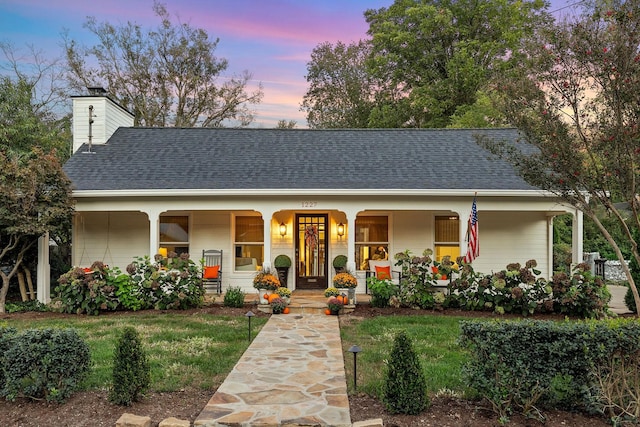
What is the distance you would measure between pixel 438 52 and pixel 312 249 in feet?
55.4

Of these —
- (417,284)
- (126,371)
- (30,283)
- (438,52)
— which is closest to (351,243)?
(417,284)

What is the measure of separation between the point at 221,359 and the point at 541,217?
909 cm

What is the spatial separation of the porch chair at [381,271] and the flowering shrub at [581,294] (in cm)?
340

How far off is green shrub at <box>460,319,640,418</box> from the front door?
25.0 ft

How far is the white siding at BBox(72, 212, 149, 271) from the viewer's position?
1134 cm

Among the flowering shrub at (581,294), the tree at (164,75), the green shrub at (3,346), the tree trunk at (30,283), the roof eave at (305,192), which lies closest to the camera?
the green shrub at (3,346)

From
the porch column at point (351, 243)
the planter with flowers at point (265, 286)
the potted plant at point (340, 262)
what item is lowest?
the planter with flowers at point (265, 286)

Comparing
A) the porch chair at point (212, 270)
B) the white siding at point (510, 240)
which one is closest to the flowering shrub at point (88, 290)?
the porch chair at point (212, 270)

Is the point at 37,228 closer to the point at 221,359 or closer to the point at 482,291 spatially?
the point at 221,359

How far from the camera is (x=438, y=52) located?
24.1 metres

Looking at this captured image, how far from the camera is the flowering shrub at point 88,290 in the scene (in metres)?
8.94

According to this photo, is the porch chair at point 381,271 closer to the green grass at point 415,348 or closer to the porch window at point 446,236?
the porch window at point 446,236

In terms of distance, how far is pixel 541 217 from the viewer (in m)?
11.5

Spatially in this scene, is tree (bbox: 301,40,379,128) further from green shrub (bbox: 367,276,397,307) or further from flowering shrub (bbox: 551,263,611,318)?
flowering shrub (bbox: 551,263,611,318)
